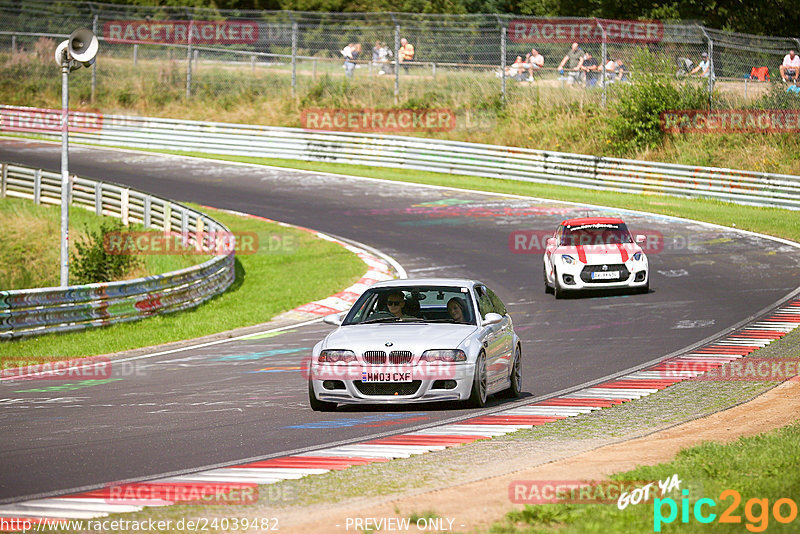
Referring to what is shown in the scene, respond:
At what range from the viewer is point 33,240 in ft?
98.9

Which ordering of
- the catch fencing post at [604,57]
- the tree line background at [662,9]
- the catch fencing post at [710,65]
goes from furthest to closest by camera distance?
the tree line background at [662,9] → the catch fencing post at [604,57] → the catch fencing post at [710,65]

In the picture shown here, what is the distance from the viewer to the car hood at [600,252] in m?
20.0

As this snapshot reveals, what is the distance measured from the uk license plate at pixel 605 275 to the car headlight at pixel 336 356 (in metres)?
10.0

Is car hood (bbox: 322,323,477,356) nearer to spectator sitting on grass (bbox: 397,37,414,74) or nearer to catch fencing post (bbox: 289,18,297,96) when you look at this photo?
spectator sitting on grass (bbox: 397,37,414,74)

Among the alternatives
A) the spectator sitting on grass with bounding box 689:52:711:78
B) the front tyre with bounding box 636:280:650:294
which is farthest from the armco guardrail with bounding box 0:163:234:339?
the spectator sitting on grass with bounding box 689:52:711:78

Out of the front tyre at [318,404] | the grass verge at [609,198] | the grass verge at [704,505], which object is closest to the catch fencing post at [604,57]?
the grass verge at [609,198]

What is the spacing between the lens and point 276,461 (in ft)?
28.1

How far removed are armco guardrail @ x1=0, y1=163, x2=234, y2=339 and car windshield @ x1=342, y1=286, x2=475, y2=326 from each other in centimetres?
716

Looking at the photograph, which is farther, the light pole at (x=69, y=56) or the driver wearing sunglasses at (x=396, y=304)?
the light pole at (x=69, y=56)

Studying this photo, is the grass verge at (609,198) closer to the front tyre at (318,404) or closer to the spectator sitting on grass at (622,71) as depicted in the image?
the spectator sitting on grass at (622,71)

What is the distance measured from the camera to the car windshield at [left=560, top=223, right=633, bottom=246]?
20344mm

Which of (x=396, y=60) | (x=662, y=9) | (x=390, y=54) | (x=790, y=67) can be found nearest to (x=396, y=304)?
(x=790, y=67)

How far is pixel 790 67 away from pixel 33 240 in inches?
884

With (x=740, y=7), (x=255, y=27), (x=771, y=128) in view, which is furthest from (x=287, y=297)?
(x=740, y=7)
